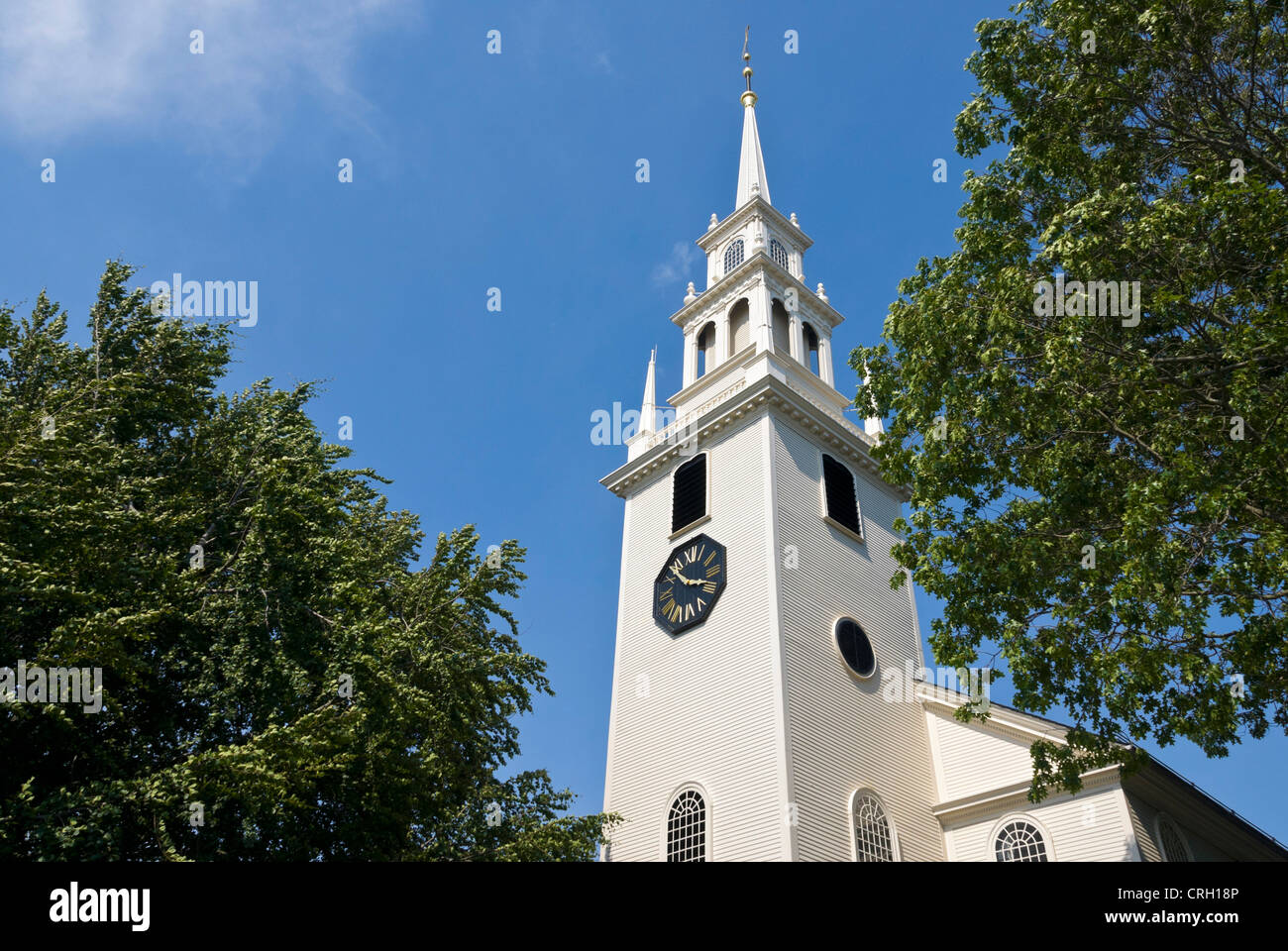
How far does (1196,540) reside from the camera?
12.2 meters

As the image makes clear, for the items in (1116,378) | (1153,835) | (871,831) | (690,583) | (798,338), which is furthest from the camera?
(798,338)

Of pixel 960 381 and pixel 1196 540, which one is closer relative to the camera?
pixel 1196 540

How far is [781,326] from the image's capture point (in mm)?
34562

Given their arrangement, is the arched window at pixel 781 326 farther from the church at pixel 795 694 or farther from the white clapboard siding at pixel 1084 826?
the white clapboard siding at pixel 1084 826

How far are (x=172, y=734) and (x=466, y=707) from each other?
4.84 metres

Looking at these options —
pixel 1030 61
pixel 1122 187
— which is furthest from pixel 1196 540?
pixel 1030 61

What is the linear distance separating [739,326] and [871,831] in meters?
19.5

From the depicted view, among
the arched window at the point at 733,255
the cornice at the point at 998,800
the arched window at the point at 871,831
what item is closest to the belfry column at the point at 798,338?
the arched window at the point at 733,255

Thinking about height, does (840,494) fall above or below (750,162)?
below

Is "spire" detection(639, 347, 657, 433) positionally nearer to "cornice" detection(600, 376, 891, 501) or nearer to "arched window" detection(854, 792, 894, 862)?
"cornice" detection(600, 376, 891, 501)

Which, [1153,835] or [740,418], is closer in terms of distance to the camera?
[1153,835]

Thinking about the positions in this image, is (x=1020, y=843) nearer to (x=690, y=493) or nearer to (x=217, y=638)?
(x=690, y=493)

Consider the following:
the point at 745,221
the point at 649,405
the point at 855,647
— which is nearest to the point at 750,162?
the point at 745,221
